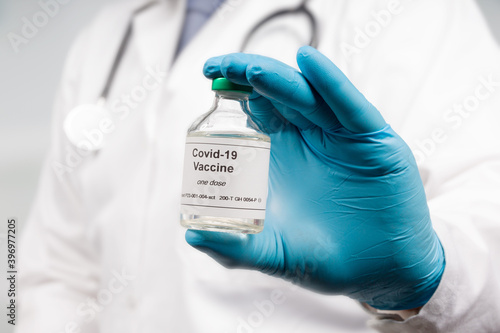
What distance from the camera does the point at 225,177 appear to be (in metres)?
0.51

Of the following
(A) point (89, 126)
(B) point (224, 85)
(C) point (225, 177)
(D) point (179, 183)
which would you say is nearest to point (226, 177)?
(C) point (225, 177)

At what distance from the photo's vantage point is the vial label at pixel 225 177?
508mm

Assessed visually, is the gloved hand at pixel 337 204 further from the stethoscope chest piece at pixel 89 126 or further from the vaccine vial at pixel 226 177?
the stethoscope chest piece at pixel 89 126

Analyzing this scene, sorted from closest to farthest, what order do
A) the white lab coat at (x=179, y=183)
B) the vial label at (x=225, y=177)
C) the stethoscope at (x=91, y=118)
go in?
the vial label at (x=225, y=177) < the white lab coat at (x=179, y=183) < the stethoscope at (x=91, y=118)

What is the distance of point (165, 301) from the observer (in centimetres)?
88

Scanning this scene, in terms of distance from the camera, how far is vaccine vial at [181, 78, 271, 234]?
1.67 ft

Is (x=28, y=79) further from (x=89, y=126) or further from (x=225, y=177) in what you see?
(x=225, y=177)

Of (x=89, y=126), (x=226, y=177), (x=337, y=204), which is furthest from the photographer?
(x=89, y=126)

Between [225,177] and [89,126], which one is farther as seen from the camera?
[89,126]

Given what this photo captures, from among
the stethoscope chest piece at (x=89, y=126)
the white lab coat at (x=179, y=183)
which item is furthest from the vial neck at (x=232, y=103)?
the stethoscope chest piece at (x=89, y=126)

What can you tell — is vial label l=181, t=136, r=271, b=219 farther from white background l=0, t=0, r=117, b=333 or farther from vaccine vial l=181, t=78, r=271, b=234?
white background l=0, t=0, r=117, b=333

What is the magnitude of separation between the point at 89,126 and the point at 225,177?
0.72 m

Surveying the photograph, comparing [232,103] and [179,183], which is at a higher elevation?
[232,103]

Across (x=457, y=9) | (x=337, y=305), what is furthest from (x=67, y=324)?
(x=457, y=9)
